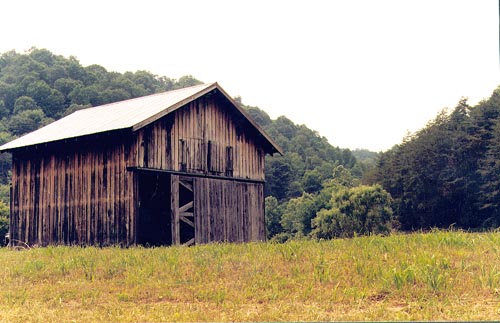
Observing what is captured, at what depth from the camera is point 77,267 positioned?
18609 millimetres

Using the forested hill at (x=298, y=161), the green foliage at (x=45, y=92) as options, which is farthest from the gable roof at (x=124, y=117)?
the forested hill at (x=298, y=161)

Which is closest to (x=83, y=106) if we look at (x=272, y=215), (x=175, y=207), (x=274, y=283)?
(x=272, y=215)

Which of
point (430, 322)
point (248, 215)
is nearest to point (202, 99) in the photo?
point (248, 215)

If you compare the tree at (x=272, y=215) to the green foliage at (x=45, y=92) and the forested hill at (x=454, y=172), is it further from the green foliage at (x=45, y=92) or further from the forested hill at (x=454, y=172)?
the forested hill at (x=454, y=172)

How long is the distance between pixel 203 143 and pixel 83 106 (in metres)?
73.5

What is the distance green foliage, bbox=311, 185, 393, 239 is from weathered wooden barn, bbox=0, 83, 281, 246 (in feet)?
116

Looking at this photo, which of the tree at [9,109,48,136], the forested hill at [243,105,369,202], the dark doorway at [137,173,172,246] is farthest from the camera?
the forested hill at [243,105,369,202]

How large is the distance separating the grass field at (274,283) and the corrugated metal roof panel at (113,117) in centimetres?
795

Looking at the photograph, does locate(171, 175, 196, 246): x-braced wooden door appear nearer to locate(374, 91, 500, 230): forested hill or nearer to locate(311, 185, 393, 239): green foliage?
locate(374, 91, 500, 230): forested hill

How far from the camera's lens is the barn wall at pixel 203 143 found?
26.7 metres

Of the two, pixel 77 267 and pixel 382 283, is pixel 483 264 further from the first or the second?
pixel 77 267

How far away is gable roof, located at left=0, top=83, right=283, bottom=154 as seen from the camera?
86.2 ft

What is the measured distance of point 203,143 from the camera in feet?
95.0

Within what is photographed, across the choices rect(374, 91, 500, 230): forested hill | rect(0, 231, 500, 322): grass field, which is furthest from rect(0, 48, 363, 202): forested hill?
rect(0, 231, 500, 322): grass field
